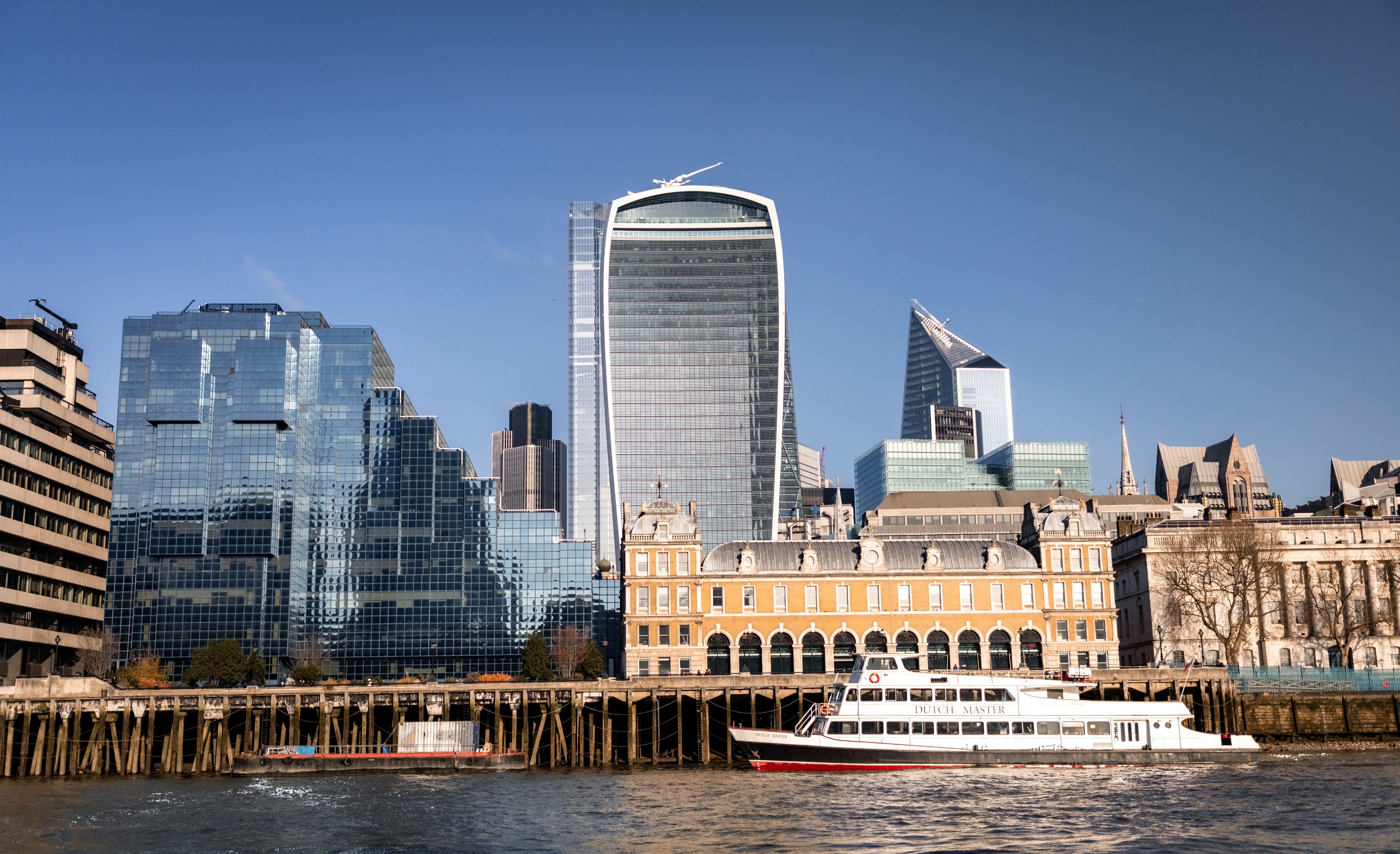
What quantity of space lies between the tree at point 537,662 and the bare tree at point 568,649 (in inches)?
148

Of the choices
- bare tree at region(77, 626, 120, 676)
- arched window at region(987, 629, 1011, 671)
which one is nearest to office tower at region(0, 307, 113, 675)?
bare tree at region(77, 626, 120, 676)

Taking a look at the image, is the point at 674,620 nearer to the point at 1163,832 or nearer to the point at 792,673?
the point at 792,673

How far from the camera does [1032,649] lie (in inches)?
5295

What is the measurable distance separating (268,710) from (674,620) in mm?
41324

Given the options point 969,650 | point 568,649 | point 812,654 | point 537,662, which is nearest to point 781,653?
point 812,654

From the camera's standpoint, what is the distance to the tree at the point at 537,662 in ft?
547

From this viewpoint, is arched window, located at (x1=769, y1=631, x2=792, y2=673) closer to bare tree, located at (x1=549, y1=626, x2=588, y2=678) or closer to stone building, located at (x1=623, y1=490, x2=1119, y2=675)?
stone building, located at (x1=623, y1=490, x2=1119, y2=675)

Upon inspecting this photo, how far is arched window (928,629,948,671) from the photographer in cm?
13450

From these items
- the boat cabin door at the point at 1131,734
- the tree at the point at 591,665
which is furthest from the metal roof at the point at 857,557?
the boat cabin door at the point at 1131,734

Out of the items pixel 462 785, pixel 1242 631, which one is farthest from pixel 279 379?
pixel 1242 631

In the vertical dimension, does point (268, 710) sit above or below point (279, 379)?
below

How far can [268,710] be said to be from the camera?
Result: 11262 cm

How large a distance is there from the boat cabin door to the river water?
9.97ft

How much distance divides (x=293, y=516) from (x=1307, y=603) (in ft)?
446
